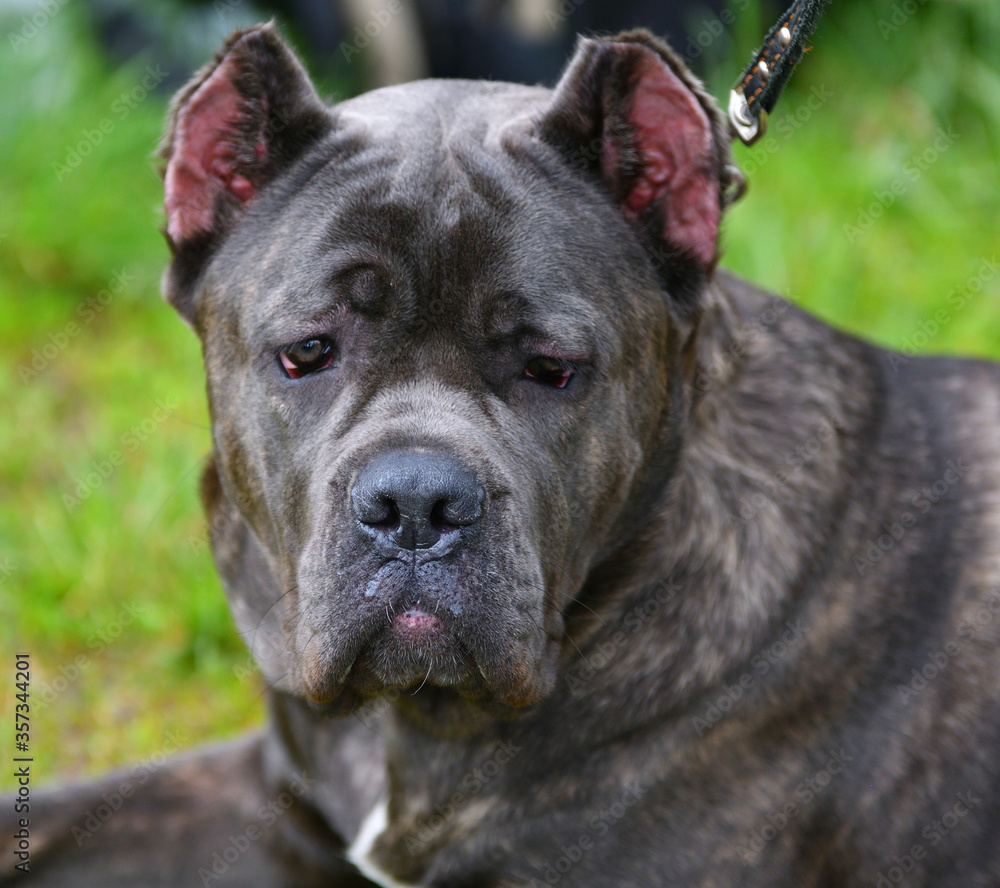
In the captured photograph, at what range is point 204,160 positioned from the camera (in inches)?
103

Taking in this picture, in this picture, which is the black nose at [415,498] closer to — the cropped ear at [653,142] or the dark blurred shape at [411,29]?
the cropped ear at [653,142]

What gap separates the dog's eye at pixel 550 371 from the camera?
2.47m

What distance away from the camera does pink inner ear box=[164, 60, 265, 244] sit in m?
2.53

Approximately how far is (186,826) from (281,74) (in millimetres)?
1791
